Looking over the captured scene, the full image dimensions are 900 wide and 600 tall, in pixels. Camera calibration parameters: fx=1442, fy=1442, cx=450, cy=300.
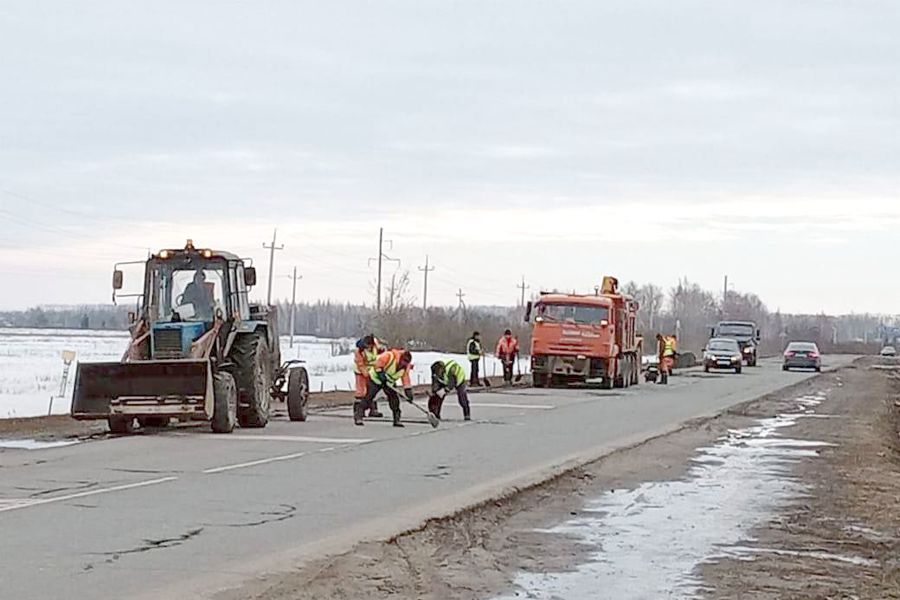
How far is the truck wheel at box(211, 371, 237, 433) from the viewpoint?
2281cm

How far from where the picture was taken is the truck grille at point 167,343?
2364 centimetres

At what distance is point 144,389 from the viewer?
877 inches

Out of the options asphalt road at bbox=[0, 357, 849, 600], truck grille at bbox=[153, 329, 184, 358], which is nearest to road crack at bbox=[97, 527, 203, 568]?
asphalt road at bbox=[0, 357, 849, 600]

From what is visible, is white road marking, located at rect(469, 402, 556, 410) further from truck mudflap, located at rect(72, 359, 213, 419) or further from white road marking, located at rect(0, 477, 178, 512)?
white road marking, located at rect(0, 477, 178, 512)

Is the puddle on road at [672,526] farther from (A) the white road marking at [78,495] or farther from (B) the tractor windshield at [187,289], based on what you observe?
(B) the tractor windshield at [187,289]

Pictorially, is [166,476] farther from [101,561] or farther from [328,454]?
[101,561]

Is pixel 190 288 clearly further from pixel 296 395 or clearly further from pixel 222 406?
pixel 296 395

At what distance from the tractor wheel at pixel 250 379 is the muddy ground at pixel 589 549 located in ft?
22.1

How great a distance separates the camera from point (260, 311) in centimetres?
2645

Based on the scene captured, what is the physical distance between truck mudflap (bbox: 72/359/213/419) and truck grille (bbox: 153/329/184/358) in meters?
1.21

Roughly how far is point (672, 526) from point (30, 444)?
11.0 metres

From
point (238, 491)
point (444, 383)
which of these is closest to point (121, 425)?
point (444, 383)

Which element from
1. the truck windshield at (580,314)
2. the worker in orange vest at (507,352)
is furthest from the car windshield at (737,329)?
the truck windshield at (580,314)

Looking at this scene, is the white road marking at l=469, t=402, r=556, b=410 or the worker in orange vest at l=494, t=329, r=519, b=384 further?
the worker in orange vest at l=494, t=329, r=519, b=384
